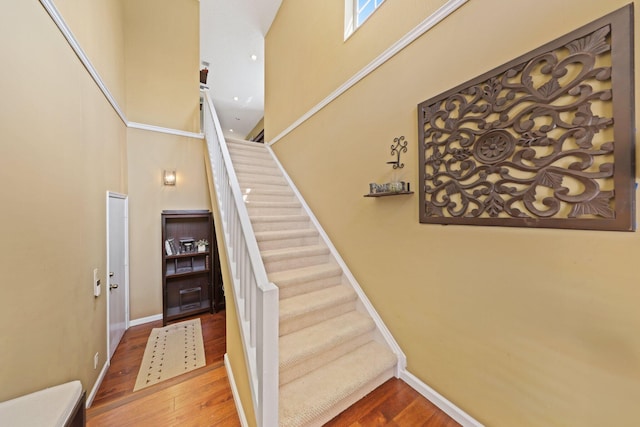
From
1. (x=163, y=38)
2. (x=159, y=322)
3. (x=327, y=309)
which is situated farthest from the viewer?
(x=163, y=38)

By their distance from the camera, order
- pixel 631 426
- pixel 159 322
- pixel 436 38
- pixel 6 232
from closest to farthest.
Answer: pixel 631 426, pixel 6 232, pixel 436 38, pixel 159 322

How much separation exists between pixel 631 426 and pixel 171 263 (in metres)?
4.67

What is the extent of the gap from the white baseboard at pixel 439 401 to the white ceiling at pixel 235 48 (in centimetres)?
569

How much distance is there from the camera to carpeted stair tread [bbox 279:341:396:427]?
54.1 inches

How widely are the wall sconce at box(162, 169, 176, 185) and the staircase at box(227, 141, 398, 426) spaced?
1.59 m

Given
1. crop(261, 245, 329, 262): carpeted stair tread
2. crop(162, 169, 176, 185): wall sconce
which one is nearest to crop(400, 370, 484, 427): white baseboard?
crop(261, 245, 329, 262): carpeted stair tread

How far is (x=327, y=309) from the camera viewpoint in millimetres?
2061

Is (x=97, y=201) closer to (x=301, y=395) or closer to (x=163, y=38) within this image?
(x=301, y=395)

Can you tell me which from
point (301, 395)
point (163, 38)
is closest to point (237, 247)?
point (301, 395)

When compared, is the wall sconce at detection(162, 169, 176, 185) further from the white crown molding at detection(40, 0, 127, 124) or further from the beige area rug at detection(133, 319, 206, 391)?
the beige area rug at detection(133, 319, 206, 391)

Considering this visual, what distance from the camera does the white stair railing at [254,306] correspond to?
122 centimetres

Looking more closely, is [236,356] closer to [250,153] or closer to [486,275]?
[486,275]

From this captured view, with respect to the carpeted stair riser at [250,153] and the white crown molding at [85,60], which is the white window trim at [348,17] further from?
the white crown molding at [85,60]

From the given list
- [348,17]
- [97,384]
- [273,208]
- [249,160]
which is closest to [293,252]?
[273,208]
